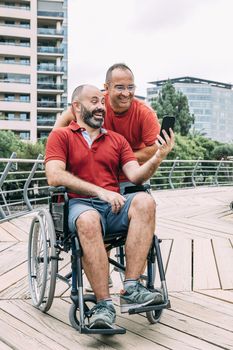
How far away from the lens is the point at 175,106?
174 ft

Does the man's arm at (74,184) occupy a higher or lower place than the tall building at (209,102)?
higher

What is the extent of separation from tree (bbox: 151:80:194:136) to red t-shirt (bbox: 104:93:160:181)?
49711 mm

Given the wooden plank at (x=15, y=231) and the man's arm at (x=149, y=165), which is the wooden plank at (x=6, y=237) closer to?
the wooden plank at (x=15, y=231)

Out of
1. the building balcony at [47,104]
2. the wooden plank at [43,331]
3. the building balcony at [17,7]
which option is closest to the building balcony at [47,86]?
the building balcony at [47,104]

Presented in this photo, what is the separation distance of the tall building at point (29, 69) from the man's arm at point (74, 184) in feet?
166

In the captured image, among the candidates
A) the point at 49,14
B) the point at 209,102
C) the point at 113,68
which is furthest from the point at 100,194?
the point at 209,102

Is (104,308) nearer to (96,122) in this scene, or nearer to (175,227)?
(96,122)

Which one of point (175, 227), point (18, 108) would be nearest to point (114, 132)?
point (175, 227)

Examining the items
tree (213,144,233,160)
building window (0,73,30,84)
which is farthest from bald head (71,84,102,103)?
building window (0,73,30,84)

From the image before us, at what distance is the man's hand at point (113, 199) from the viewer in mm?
2314

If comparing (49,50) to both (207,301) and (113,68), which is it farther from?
(207,301)

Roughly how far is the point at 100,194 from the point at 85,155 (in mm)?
210

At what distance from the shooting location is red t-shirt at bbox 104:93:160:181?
2730mm

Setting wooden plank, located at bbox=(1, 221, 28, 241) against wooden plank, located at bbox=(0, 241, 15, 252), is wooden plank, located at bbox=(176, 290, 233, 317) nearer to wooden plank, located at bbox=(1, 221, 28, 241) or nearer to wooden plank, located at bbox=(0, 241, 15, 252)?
wooden plank, located at bbox=(0, 241, 15, 252)
